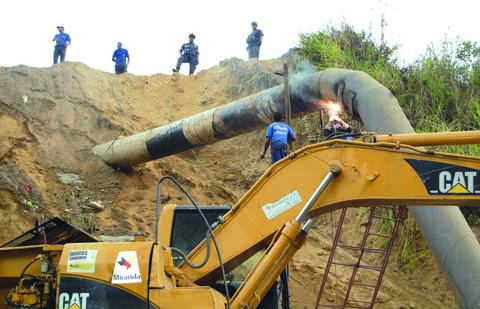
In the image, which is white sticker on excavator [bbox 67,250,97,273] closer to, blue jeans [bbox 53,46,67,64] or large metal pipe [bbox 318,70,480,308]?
large metal pipe [bbox 318,70,480,308]

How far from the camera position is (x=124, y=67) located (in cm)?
2088

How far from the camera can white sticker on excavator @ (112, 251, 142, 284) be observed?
5.61 metres

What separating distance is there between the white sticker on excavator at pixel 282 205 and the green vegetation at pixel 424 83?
5.88m

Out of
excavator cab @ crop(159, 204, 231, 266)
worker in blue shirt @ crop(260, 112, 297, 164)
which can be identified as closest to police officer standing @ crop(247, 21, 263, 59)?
worker in blue shirt @ crop(260, 112, 297, 164)

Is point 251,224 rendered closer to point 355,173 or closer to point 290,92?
point 355,173

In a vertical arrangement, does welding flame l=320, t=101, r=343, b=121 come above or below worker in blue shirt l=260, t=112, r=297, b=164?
above

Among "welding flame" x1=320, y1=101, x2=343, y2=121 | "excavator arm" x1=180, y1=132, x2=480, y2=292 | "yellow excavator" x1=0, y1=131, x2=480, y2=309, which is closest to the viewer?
"yellow excavator" x1=0, y1=131, x2=480, y2=309

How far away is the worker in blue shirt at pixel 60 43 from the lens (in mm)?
19812

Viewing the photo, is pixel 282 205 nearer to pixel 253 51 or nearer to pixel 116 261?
pixel 116 261

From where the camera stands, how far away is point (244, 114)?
41.2 feet

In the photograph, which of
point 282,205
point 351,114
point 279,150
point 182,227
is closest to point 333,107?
point 351,114

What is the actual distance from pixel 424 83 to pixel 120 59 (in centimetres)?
1014

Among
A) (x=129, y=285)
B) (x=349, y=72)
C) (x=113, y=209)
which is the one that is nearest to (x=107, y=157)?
(x=113, y=209)

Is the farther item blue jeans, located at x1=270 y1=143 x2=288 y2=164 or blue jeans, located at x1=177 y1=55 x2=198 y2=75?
blue jeans, located at x1=177 y1=55 x2=198 y2=75
